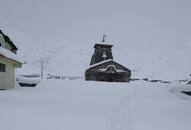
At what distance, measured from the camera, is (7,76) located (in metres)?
23.3

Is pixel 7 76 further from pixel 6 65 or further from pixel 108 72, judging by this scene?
pixel 108 72

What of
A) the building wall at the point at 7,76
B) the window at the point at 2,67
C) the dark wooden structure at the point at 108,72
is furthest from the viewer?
the dark wooden structure at the point at 108,72

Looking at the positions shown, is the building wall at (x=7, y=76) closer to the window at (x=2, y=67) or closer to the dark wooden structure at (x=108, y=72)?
the window at (x=2, y=67)

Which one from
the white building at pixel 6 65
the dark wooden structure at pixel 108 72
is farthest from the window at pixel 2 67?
the dark wooden structure at pixel 108 72

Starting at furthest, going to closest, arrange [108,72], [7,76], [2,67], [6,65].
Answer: [108,72] < [7,76] < [6,65] < [2,67]

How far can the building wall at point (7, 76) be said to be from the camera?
21750 millimetres

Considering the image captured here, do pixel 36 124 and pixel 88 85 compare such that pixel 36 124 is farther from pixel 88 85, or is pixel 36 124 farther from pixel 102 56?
pixel 102 56

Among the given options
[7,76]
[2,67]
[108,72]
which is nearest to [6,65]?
[7,76]

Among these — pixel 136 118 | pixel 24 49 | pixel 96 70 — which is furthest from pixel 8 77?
pixel 24 49

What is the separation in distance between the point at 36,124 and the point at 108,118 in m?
3.20

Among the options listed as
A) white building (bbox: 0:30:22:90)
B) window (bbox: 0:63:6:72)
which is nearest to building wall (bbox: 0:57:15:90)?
white building (bbox: 0:30:22:90)

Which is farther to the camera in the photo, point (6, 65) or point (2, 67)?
point (6, 65)

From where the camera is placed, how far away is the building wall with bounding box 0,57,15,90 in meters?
21.8

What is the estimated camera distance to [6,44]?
28.7 meters
